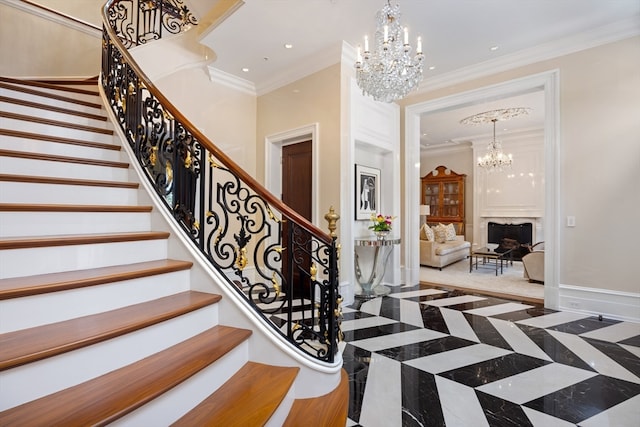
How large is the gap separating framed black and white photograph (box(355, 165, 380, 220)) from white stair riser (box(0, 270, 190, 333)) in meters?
3.31

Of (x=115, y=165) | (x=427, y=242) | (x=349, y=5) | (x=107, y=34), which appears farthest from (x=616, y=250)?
(x=107, y=34)

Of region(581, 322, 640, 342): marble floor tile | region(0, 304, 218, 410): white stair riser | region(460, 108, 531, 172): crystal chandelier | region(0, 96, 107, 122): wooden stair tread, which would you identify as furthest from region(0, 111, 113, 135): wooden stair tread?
region(460, 108, 531, 172): crystal chandelier

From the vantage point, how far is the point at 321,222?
4379 millimetres

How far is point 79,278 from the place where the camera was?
145 cm

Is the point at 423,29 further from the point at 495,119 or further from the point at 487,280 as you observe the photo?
the point at 487,280

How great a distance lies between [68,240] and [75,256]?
103 millimetres

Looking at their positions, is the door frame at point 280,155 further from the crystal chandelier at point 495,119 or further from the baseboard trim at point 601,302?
the crystal chandelier at point 495,119

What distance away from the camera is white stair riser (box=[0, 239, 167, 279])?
4.74 feet

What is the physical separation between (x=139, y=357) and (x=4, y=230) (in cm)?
110

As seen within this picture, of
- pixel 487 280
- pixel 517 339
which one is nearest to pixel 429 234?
pixel 487 280

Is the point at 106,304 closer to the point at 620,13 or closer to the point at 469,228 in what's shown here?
the point at 620,13

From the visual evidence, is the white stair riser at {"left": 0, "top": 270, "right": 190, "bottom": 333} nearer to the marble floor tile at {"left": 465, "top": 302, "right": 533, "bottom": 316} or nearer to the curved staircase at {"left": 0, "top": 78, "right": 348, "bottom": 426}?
the curved staircase at {"left": 0, "top": 78, "right": 348, "bottom": 426}

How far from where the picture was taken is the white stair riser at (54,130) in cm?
244

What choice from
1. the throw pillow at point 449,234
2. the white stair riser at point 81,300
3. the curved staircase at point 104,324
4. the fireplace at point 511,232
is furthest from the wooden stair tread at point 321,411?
the fireplace at point 511,232
